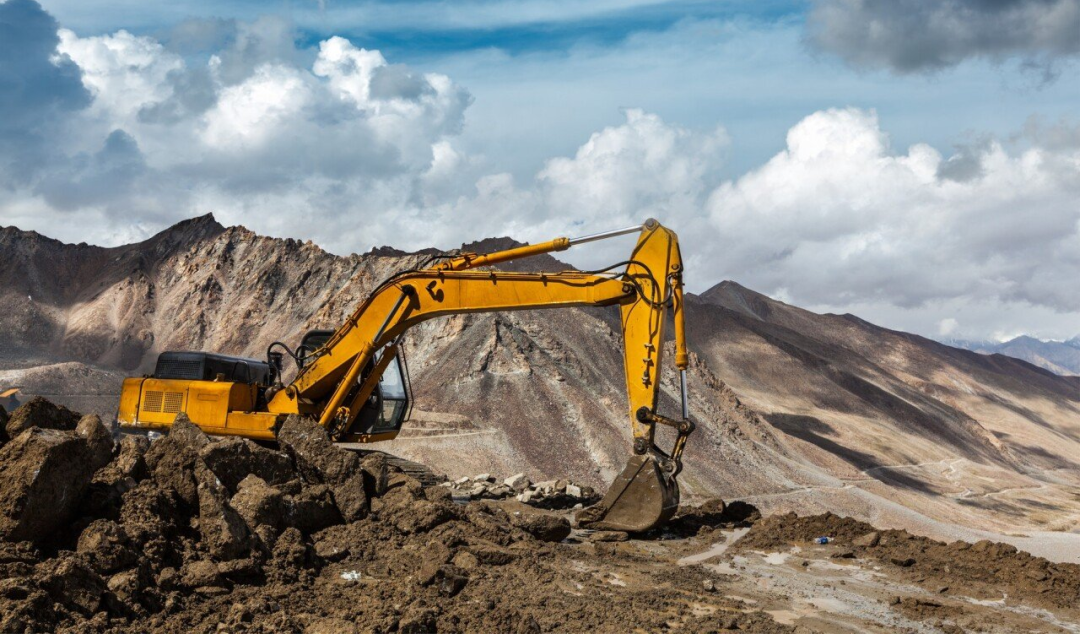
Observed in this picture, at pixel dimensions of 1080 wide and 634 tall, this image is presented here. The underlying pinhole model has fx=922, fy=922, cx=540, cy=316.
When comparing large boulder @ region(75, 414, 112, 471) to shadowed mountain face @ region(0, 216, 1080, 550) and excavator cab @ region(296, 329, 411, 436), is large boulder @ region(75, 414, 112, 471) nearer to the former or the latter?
excavator cab @ region(296, 329, 411, 436)

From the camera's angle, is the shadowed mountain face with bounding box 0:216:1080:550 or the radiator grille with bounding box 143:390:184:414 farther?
the shadowed mountain face with bounding box 0:216:1080:550

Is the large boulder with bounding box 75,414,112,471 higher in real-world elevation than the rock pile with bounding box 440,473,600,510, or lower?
higher

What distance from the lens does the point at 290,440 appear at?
12.3m

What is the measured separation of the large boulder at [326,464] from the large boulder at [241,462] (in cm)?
64

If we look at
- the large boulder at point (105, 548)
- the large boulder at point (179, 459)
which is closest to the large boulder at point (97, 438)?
the large boulder at point (179, 459)

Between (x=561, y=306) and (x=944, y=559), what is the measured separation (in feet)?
19.3

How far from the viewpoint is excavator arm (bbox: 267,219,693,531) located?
12.0 m

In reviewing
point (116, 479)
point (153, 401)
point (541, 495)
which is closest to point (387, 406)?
point (153, 401)

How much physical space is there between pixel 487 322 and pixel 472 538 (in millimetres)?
23901

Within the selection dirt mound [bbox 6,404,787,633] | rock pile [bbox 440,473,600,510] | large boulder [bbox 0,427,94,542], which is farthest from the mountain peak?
large boulder [bbox 0,427,94,542]

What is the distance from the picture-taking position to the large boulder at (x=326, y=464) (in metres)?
11.2

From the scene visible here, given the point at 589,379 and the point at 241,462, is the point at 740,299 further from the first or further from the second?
the point at 241,462

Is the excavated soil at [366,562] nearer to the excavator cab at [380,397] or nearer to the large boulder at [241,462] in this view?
the large boulder at [241,462]

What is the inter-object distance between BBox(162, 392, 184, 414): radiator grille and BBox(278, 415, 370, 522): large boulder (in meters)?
2.04
